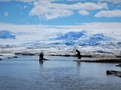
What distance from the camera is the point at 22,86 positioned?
22.6 meters

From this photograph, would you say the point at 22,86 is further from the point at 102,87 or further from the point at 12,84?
the point at 102,87

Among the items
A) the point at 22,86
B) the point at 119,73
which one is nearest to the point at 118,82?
the point at 119,73

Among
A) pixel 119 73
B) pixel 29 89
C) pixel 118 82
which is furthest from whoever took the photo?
pixel 119 73

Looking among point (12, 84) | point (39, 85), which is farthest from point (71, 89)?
point (12, 84)

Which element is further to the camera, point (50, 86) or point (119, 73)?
point (119, 73)

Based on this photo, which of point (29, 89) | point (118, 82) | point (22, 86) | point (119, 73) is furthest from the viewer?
point (119, 73)

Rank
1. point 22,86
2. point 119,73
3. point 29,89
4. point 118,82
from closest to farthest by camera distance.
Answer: point 29,89, point 22,86, point 118,82, point 119,73

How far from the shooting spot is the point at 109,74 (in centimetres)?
3073

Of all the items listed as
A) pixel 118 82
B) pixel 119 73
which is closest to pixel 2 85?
pixel 118 82

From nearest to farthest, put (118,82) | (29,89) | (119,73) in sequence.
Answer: (29,89), (118,82), (119,73)

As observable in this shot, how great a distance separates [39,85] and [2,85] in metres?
2.39

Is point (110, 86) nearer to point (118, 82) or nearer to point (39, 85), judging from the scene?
point (118, 82)

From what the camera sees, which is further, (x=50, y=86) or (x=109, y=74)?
(x=109, y=74)

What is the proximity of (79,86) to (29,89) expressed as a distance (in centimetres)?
363
